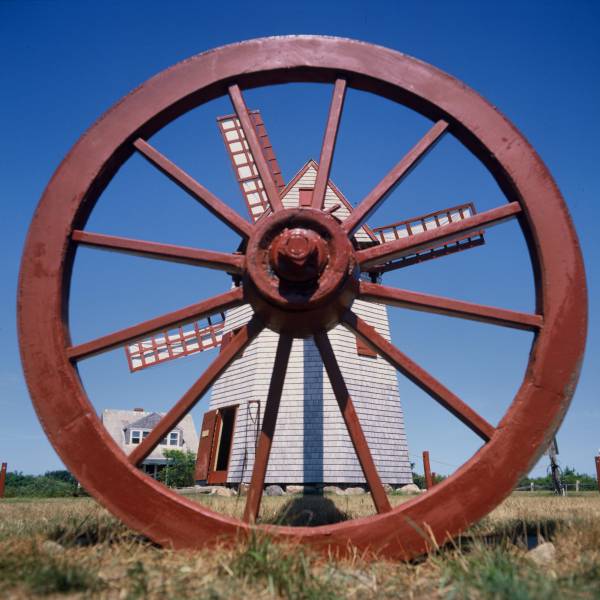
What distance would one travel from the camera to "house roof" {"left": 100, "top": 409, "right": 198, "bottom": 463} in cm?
3091

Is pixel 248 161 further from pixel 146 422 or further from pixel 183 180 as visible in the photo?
pixel 146 422

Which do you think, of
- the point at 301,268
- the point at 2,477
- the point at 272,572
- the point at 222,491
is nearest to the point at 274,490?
the point at 222,491

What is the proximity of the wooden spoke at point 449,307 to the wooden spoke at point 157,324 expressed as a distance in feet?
2.92

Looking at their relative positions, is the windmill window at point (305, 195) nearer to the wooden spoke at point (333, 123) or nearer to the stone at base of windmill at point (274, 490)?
the stone at base of windmill at point (274, 490)

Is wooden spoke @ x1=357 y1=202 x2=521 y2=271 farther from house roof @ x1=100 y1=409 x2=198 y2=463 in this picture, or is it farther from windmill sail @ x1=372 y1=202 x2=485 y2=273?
house roof @ x1=100 y1=409 x2=198 y2=463

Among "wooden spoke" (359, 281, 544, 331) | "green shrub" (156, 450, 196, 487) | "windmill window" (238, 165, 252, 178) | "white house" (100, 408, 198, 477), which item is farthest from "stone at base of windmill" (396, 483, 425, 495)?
"white house" (100, 408, 198, 477)

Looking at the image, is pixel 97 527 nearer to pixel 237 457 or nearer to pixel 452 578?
pixel 452 578

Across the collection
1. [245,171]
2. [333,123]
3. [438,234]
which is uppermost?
[245,171]

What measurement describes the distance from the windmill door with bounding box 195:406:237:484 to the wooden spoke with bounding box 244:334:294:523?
9847 mm

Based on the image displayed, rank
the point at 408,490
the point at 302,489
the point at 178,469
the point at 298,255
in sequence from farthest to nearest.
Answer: the point at 178,469
the point at 408,490
the point at 302,489
the point at 298,255

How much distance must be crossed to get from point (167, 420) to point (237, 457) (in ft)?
31.1

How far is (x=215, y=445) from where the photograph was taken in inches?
544

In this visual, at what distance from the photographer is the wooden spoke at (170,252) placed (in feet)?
12.5

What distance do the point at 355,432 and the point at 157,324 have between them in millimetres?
1429
